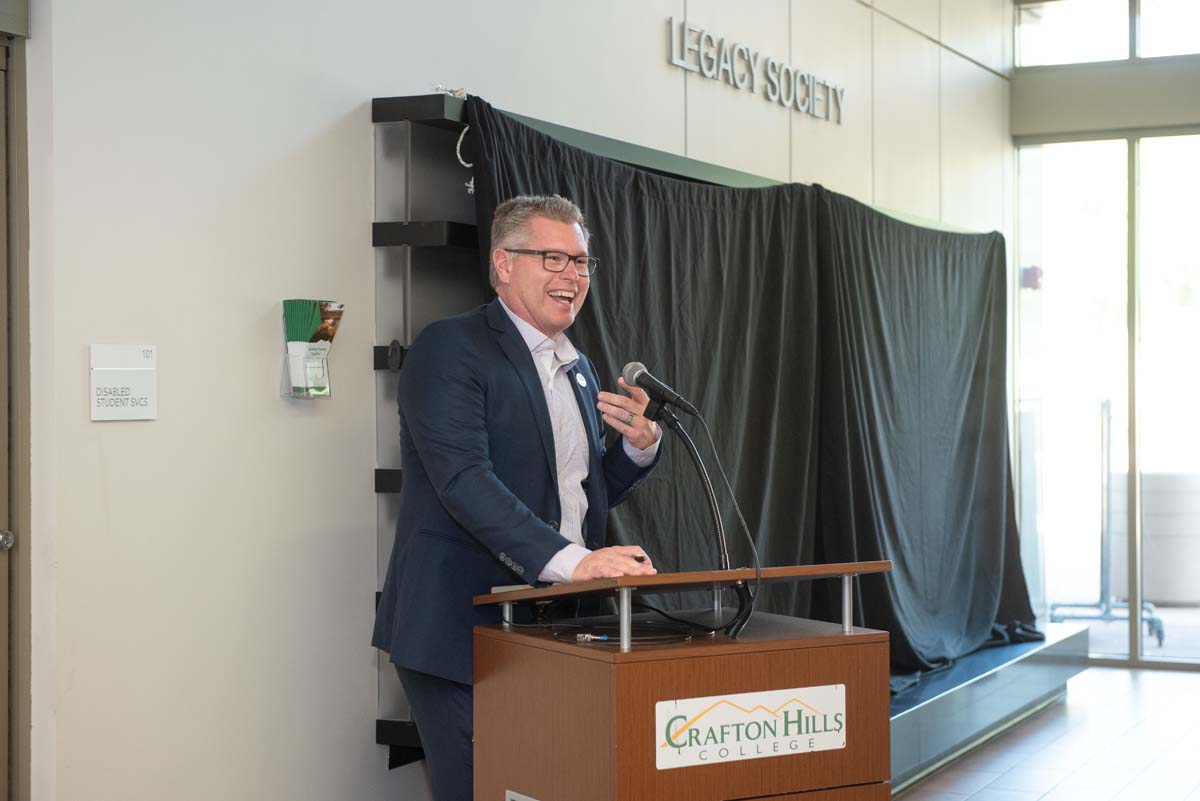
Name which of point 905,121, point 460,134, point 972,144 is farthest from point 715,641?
point 972,144

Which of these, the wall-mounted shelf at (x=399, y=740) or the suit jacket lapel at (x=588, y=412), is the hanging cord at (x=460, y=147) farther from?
the wall-mounted shelf at (x=399, y=740)

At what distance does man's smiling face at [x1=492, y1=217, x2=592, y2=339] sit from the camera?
2.76 m

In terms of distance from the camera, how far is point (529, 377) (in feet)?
8.98

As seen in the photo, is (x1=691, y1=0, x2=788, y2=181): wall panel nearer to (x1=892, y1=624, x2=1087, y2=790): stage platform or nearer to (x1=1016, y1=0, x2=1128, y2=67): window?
(x1=892, y1=624, x2=1087, y2=790): stage platform

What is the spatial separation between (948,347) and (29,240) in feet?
14.3

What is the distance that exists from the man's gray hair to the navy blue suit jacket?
0.15 m

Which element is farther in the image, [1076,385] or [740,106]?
[1076,385]

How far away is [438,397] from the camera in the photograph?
2.61m

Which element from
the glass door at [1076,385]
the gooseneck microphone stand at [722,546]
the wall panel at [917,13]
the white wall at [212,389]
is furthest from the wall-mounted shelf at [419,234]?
the glass door at [1076,385]

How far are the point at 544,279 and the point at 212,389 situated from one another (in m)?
0.77

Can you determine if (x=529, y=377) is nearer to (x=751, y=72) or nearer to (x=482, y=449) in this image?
(x=482, y=449)

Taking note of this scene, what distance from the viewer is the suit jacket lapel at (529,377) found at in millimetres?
2727

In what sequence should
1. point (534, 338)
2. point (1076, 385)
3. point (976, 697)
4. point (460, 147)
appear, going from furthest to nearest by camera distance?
point (1076, 385), point (976, 697), point (460, 147), point (534, 338)

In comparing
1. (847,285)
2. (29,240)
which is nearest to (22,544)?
(29,240)
